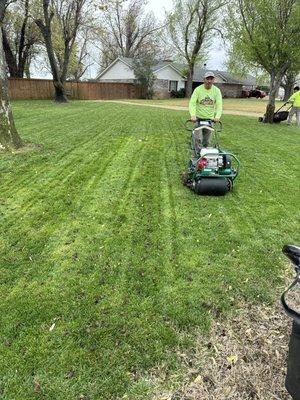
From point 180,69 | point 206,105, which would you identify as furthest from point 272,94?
point 180,69

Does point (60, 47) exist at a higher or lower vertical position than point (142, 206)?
higher

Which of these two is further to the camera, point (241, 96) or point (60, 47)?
point (241, 96)

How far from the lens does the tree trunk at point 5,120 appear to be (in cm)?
730

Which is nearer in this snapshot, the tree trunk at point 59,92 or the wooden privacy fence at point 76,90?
the tree trunk at point 59,92

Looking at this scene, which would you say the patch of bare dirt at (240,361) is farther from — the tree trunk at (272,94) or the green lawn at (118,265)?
the tree trunk at (272,94)

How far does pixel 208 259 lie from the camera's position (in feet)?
11.9

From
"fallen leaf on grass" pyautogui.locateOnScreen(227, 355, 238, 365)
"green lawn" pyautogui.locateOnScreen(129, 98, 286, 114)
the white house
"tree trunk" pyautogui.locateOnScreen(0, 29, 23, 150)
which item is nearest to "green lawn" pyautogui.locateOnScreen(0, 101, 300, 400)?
"fallen leaf on grass" pyautogui.locateOnScreen(227, 355, 238, 365)

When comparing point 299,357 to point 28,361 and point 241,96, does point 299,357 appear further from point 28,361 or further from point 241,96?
point 241,96

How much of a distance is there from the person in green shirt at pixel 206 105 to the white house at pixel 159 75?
108 ft

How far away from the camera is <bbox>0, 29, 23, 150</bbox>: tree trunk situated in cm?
730

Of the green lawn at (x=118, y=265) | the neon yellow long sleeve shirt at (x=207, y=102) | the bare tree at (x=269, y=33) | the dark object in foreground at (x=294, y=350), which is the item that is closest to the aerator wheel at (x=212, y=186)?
the green lawn at (x=118, y=265)

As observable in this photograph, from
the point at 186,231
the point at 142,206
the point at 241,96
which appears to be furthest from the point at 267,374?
the point at 241,96

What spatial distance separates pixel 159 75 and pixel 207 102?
119ft

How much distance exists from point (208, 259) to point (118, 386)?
5.56ft
